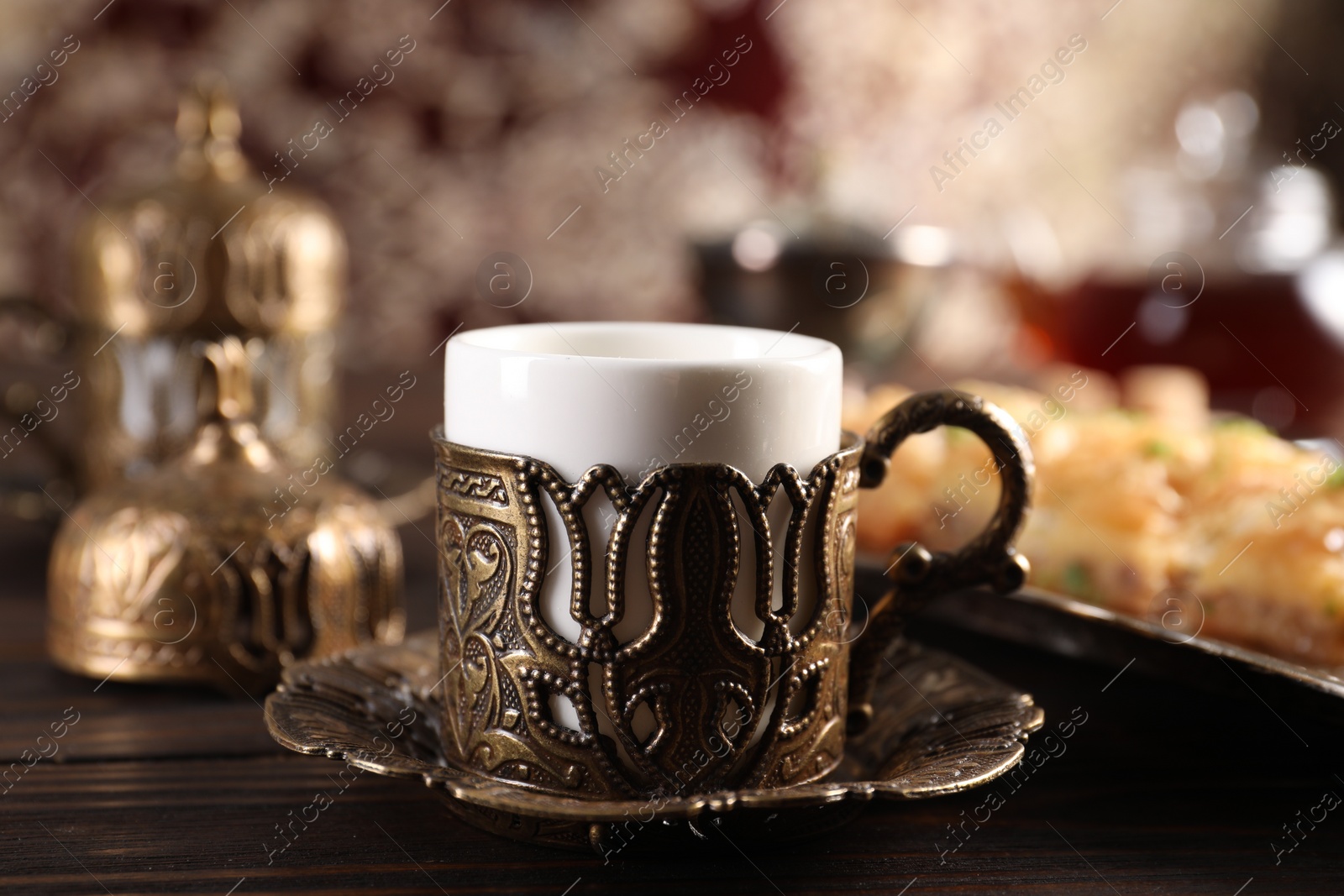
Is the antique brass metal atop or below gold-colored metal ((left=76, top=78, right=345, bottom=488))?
below

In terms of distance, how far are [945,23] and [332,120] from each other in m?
1.37

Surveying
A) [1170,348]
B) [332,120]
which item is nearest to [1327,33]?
[1170,348]

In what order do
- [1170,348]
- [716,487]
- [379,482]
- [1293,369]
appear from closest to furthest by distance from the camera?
[716,487] < [379,482] < [1293,369] < [1170,348]

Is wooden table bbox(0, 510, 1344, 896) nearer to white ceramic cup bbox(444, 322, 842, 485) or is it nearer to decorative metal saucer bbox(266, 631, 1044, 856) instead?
decorative metal saucer bbox(266, 631, 1044, 856)

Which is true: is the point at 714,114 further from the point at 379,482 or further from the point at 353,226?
the point at 379,482

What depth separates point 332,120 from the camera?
7.97ft

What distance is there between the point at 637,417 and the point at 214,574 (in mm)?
340

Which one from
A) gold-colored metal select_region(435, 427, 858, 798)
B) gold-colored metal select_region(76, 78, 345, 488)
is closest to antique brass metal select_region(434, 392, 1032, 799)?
gold-colored metal select_region(435, 427, 858, 798)

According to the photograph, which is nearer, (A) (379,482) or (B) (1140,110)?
(A) (379,482)

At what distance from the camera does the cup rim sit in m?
0.58

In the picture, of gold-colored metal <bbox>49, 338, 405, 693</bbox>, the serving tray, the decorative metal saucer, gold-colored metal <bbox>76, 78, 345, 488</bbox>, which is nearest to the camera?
the decorative metal saucer

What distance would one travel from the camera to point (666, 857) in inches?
19.7

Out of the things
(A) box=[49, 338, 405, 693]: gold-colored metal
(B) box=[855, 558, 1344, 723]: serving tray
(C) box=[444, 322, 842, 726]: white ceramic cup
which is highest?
(C) box=[444, 322, 842, 726]: white ceramic cup

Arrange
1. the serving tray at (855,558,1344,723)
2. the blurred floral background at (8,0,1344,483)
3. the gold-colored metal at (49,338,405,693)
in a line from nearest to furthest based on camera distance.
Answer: the serving tray at (855,558,1344,723)
the gold-colored metal at (49,338,405,693)
the blurred floral background at (8,0,1344,483)
